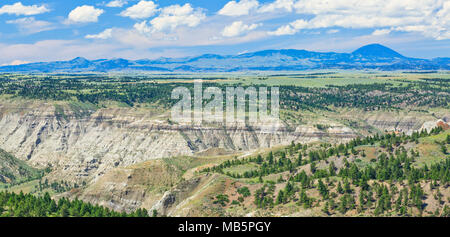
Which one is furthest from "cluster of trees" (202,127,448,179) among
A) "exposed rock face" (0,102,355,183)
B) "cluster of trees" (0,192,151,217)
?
"exposed rock face" (0,102,355,183)

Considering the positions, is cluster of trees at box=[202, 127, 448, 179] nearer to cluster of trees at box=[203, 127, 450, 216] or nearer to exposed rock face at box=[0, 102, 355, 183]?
cluster of trees at box=[203, 127, 450, 216]

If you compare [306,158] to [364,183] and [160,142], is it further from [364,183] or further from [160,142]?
[160,142]

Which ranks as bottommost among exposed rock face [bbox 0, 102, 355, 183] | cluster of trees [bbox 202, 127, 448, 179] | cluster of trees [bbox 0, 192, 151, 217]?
exposed rock face [bbox 0, 102, 355, 183]

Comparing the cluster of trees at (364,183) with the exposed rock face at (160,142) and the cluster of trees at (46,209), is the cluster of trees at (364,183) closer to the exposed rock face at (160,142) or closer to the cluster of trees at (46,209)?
the cluster of trees at (46,209)

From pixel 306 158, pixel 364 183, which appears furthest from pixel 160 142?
pixel 364 183

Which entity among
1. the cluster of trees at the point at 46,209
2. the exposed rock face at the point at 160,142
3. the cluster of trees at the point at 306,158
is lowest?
the exposed rock face at the point at 160,142

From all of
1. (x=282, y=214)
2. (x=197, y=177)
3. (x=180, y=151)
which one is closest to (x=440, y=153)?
(x=282, y=214)

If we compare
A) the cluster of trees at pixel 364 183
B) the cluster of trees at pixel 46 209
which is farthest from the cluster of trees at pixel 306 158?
the cluster of trees at pixel 46 209

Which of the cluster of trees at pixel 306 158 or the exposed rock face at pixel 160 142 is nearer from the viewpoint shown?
the cluster of trees at pixel 306 158
